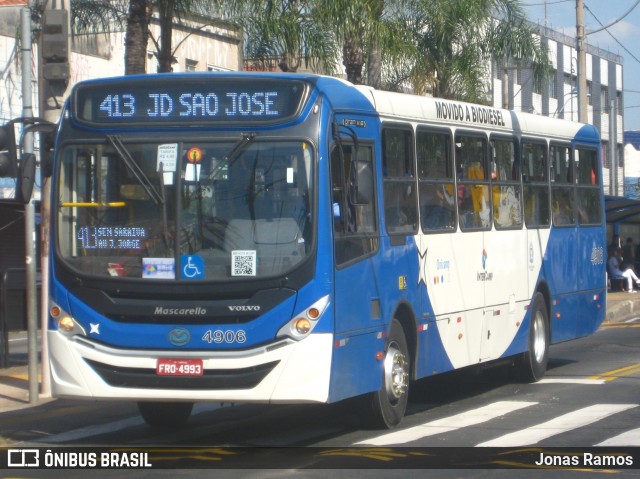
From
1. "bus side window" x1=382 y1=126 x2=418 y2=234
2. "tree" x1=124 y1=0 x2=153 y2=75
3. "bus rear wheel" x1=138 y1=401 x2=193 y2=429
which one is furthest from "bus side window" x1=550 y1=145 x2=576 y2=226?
"bus rear wheel" x1=138 y1=401 x2=193 y2=429

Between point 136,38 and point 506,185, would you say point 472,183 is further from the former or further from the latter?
point 136,38

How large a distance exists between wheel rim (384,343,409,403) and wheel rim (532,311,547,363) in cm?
402

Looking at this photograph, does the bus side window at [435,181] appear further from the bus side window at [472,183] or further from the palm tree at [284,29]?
the palm tree at [284,29]

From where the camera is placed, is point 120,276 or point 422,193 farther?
point 422,193

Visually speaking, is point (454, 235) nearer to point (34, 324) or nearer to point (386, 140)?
point (386, 140)

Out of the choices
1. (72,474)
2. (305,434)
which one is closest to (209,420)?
(305,434)

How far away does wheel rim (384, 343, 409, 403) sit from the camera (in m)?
10.8

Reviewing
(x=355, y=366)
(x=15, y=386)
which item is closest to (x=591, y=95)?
(x=15, y=386)

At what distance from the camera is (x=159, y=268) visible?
965 cm

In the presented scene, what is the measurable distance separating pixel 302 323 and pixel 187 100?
2064 mm

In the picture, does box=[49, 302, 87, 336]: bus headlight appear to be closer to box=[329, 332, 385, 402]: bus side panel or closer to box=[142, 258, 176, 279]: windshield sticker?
box=[142, 258, 176, 279]: windshield sticker

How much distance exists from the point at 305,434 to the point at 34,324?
365 centimetres

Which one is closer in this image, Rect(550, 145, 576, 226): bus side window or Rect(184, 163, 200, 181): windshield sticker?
Rect(184, 163, 200, 181): windshield sticker

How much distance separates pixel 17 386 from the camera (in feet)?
47.3
